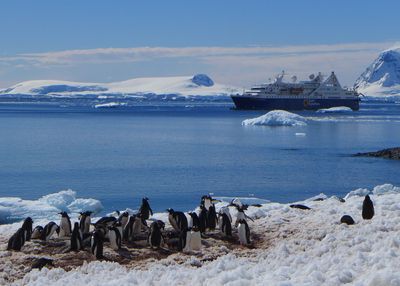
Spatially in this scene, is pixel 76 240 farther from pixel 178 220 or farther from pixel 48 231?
pixel 178 220

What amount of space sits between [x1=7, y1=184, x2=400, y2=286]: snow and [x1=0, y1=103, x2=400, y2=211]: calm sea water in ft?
32.7

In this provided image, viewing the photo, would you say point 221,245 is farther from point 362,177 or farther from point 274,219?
point 362,177

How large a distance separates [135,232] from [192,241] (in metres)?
1.18

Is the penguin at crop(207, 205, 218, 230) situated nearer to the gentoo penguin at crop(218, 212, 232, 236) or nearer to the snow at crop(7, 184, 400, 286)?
the gentoo penguin at crop(218, 212, 232, 236)

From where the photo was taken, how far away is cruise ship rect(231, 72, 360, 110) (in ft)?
322

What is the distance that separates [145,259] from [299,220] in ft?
10.4

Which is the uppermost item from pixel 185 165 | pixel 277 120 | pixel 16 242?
pixel 16 242

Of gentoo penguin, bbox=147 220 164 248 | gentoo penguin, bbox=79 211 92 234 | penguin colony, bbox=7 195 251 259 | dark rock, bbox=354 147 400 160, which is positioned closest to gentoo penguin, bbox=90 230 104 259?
penguin colony, bbox=7 195 251 259

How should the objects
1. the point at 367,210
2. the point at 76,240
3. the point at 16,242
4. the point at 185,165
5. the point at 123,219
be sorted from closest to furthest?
the point at 76,240, the point at 16,242, the point at 123,219, the point at 367,210, the point at 185,165

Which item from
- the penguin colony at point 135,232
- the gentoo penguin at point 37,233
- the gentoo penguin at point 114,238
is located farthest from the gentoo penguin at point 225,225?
the gentoo penguin at point 37,233

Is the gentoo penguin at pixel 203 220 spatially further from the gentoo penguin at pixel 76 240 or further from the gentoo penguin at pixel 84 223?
the gentoo penguin at pixel 76 240

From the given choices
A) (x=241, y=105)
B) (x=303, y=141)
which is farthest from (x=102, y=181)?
(x=241, y=105)

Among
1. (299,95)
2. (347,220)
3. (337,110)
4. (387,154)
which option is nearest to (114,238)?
(347,220)

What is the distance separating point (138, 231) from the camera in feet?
37.8
